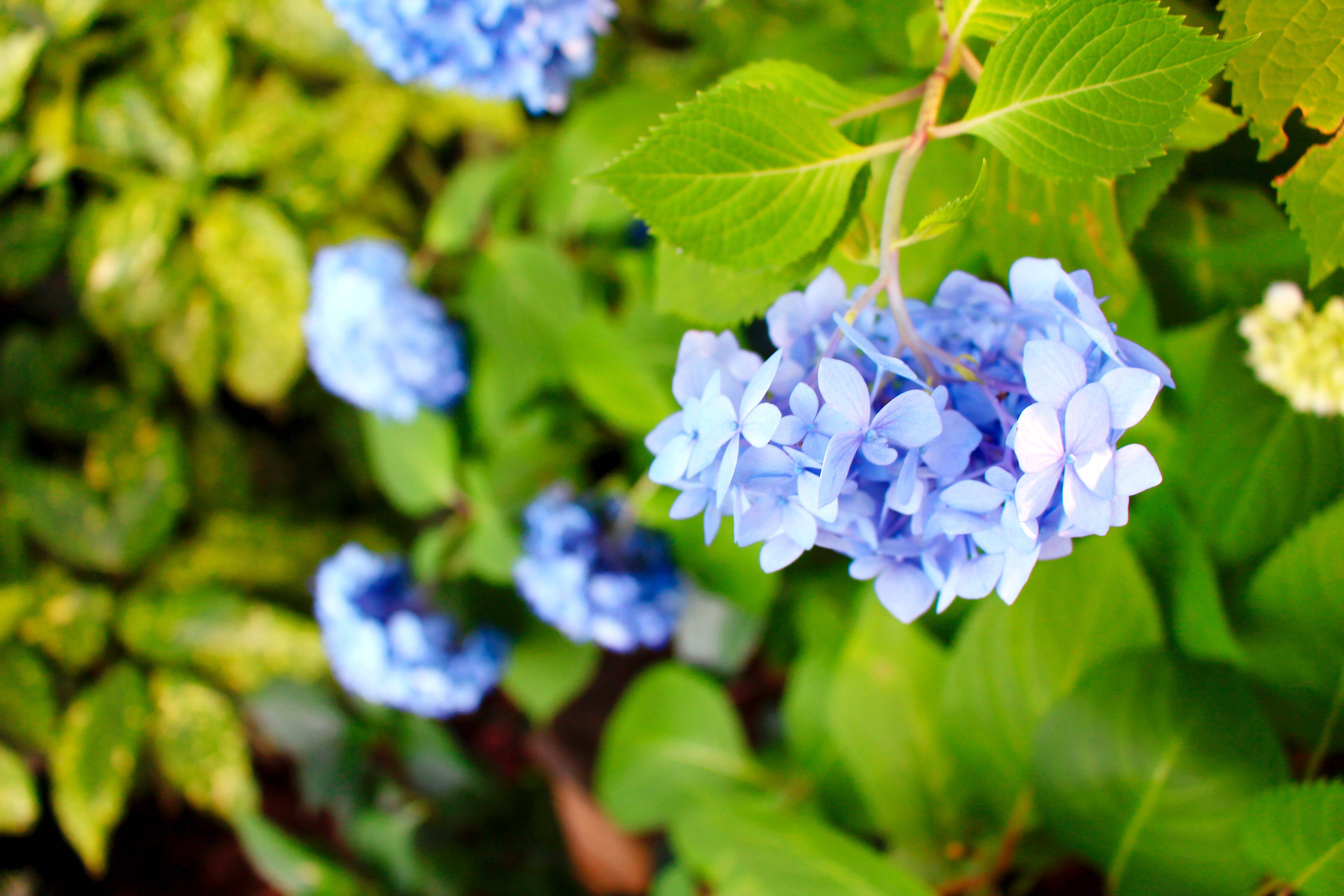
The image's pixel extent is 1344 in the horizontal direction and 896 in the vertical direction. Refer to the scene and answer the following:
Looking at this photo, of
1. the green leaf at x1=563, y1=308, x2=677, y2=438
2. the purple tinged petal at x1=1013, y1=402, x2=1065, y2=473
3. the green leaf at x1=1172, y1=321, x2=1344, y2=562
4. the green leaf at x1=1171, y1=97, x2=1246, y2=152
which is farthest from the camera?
A: the green leaf at x1=563, y1=308, x2=677, y2=438

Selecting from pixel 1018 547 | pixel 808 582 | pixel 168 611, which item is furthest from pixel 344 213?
pixel 1018 547

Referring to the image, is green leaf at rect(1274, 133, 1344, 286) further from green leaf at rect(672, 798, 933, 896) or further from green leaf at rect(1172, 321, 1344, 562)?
green leaf at rect(672, 798, 933, 896)

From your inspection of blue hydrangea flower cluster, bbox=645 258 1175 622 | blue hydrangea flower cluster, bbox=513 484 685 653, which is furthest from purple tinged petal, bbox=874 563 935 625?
blue hydrangea flower cluster, bbox=513 484 685 653

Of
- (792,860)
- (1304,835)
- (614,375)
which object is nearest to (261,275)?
(614,375)

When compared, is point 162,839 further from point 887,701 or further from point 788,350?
point 788,350

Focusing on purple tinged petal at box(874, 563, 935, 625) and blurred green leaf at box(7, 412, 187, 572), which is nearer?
purple tinged petal at box(874, 563, 935, 625)

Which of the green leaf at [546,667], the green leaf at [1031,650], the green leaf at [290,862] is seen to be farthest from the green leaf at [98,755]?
the green leaf at [1031,650]

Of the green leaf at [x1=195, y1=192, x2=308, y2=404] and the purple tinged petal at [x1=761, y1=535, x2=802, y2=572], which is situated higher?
the purple tinged petal at [x1=761, y1=535, x2=802, y2=572]

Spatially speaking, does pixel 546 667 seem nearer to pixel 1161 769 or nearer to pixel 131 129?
pixel 1161 769
